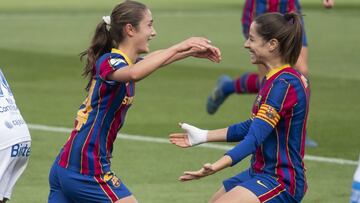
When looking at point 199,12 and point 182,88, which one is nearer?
point 182,88

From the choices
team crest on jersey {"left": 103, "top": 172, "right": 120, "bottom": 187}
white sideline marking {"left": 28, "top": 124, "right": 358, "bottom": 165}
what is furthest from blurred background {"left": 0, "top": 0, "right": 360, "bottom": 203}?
team crest on jersey {"left": 103, "top": 172, "right": 120, "bottom": 187}

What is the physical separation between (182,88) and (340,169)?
21.6 feet

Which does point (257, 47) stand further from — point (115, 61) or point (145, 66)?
point (115, 61)

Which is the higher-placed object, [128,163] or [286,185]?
[286,185]

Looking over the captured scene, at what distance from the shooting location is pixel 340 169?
39.2 feet

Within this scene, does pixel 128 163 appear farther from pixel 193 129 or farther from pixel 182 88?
pixel 182 88

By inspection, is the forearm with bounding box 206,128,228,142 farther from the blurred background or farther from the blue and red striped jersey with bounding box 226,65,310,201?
the blurred background

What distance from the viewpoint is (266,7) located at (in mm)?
14055

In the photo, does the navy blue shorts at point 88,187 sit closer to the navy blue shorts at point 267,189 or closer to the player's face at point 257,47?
the navy blue shorts at point 267,189

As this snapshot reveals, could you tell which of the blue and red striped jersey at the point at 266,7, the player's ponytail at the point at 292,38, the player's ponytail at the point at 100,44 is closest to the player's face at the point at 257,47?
the player's ponytail at the point at 292,38

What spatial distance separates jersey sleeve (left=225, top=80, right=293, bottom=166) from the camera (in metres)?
7.32

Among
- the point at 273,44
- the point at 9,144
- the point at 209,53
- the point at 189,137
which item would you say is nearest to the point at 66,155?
the point at 9,144

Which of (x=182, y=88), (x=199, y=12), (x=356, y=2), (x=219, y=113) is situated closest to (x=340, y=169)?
(x=219, y=113)

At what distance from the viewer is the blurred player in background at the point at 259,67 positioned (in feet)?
43.9
